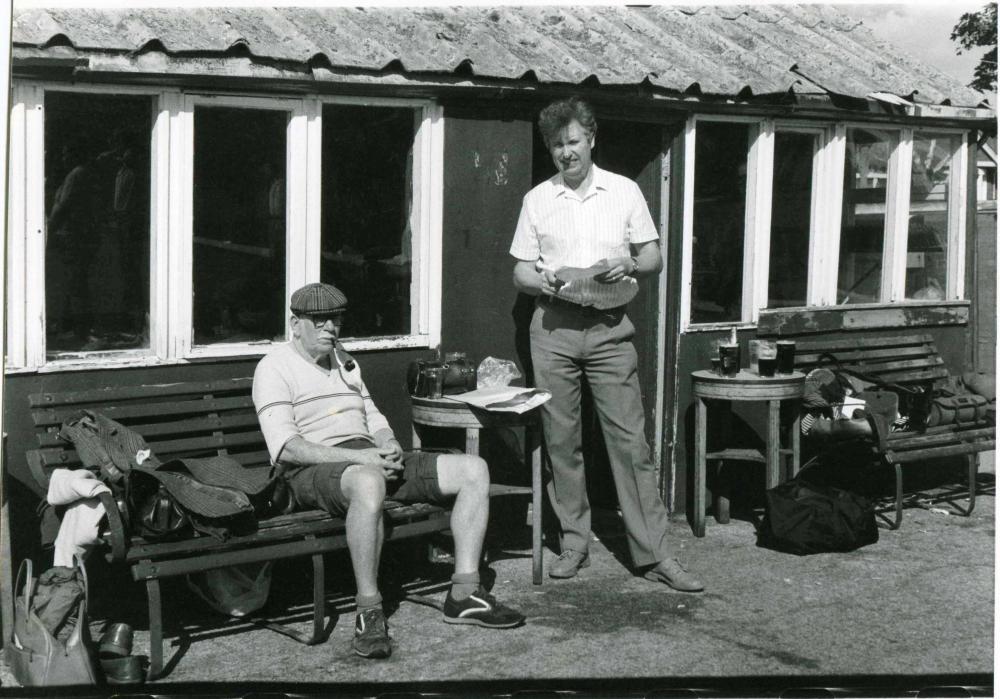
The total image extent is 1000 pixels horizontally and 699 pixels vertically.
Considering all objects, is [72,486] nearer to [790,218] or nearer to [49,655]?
[49,655]

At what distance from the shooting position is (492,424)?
6.02 metres

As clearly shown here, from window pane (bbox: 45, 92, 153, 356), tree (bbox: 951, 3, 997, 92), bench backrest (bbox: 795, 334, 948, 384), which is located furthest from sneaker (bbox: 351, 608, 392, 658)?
tree (bbox: 951, 3, 997, 92)

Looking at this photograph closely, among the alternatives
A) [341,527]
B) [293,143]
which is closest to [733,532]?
[341,527]

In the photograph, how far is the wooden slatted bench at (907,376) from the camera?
7293 mm

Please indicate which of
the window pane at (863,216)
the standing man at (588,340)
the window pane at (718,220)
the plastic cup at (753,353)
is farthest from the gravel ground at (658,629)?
the window pane at (863,216)

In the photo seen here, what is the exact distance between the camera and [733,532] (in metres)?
7.15

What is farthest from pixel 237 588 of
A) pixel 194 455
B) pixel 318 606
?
pixel 194 455

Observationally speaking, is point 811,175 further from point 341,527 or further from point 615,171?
point 341,527

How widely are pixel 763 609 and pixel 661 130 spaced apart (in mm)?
2835

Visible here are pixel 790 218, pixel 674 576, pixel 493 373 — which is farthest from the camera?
pixel 790 218

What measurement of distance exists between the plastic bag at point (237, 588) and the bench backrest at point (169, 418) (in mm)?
542

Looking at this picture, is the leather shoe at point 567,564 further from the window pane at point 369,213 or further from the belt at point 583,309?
the window pane at point 369,213

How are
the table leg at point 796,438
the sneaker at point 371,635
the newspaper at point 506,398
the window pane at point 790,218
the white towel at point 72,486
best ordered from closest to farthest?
1. the white towel at point 72,486
2. the sneaker at point 371,635
3. the newspaper at point 506,398
4. the table leg at point 796,438
5. the window pane at point 790,218

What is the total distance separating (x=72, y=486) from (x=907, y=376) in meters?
5.28
